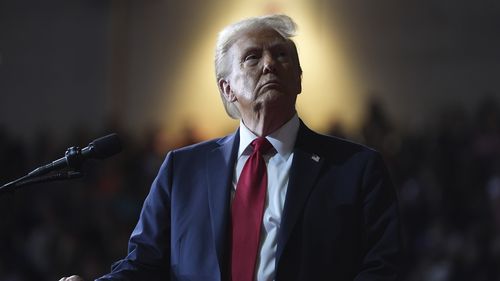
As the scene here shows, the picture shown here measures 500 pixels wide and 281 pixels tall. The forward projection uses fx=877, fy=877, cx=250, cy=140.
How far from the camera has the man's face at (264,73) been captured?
2.11 meters

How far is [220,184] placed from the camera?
6.88ft

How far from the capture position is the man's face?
6.93 feet

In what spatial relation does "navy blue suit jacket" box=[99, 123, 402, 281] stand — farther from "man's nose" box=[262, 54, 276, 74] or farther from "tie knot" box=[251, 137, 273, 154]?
"man's nose" box=[262, 54, 276, 74]

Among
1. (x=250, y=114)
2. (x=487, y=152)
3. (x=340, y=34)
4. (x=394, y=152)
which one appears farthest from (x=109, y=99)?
(x=250, y=114)

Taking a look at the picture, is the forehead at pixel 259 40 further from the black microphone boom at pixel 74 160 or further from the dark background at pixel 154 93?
the dark background at pixel 154 93

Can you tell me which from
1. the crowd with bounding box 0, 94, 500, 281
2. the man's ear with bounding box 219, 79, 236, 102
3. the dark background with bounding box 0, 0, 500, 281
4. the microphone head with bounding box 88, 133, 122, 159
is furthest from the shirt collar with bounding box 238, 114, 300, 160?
the dark background with bounding box 0, 0, 500, 281

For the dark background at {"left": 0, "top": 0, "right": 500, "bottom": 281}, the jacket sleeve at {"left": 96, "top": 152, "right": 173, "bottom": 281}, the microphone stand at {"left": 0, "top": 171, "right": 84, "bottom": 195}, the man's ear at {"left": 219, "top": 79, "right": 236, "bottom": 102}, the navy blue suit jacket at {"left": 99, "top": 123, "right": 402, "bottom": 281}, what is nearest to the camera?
the microphone stand at {"left": 0, "top": 171, "right": 84, "bottom": 195}

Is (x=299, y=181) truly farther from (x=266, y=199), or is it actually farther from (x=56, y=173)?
(x=56, y=173)

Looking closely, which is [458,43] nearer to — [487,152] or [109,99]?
[487,152]

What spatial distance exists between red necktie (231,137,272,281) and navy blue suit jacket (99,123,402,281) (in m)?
0.03

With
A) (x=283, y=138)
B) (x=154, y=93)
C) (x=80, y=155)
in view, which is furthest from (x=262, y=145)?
(x=154, y=93)

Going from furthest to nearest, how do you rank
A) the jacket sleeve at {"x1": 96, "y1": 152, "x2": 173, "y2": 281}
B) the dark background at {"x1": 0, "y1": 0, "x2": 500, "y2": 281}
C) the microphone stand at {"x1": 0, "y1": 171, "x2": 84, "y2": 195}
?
the dark background at {"x1": 0, "y1": 0, "x2": 500, "y2": 281} < the jacket sleeve at {"x1": 96, "y1": 152, "x2": 173, "y2": 281} < the microphone stand at {"x1": 0, "y1": 171, "x2": 84, "y2": 195}

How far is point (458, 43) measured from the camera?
801 centimetres

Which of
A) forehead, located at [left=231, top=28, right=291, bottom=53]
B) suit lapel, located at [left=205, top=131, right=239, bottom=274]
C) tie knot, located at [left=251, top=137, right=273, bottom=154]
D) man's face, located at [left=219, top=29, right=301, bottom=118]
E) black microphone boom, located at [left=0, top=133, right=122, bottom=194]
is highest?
forehead, located at [left=231, top=28, right=291, bottom=53]
